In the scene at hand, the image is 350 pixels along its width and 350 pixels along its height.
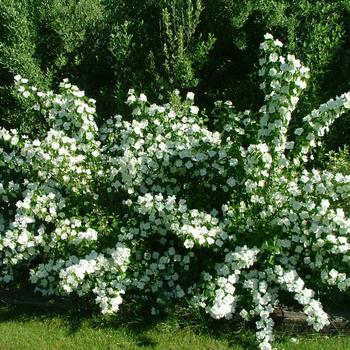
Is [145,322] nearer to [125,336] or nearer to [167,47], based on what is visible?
[125,336]

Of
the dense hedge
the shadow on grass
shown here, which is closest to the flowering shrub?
the shadow on grass

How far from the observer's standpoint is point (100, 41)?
6375 mm

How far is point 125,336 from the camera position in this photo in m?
4.29

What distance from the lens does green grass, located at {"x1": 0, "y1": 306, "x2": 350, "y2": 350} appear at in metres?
4.14

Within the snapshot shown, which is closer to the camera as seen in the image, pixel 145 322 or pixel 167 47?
pixel 145 322

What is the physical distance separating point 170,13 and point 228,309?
3234mm

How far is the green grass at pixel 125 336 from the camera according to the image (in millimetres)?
4137

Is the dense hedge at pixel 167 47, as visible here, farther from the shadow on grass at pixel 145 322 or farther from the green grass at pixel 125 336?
the green grass at pixel 125 336

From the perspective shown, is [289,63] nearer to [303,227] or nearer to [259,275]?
[303,227]

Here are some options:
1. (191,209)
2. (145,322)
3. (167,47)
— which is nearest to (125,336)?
(145,322)

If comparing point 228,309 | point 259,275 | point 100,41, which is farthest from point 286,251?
point 100,41

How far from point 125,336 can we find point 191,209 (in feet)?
3.53

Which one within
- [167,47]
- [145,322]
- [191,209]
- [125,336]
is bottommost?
[125,336]

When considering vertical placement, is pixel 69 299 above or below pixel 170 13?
below
